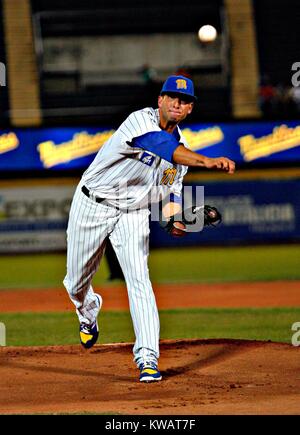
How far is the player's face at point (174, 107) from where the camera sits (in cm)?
596

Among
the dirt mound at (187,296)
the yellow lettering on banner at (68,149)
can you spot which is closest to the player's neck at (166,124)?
the dirt mound at (187,296)

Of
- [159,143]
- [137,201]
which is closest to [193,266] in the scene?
[137,201]

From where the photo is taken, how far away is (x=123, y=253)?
20.4ft

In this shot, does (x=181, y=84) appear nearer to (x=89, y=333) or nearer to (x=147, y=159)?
(x=147, y=159)

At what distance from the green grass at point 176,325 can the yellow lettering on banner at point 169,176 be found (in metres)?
2.78

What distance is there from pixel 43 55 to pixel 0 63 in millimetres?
1855

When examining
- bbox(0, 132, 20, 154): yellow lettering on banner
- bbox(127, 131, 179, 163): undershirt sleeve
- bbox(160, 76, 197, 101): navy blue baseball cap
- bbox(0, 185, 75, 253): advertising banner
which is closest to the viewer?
bbox(127, 131, 179, 163): undershirt sleeve

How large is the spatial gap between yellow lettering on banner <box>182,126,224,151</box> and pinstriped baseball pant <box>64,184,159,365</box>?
13.4 m

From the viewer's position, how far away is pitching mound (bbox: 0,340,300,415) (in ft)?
17.8

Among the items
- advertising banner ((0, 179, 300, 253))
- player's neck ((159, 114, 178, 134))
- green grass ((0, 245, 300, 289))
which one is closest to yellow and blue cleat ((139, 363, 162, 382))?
player's neck ((159, 114, 178, 134))

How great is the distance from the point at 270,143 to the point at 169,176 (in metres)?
14.1

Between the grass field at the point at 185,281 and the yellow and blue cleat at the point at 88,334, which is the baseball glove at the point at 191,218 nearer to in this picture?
the yellow and blue cleat at the point at 88,334

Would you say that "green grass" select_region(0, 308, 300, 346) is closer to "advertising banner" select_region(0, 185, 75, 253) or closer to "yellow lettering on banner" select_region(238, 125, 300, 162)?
"advertising banner" select_region(0, 185, 75, 253)
